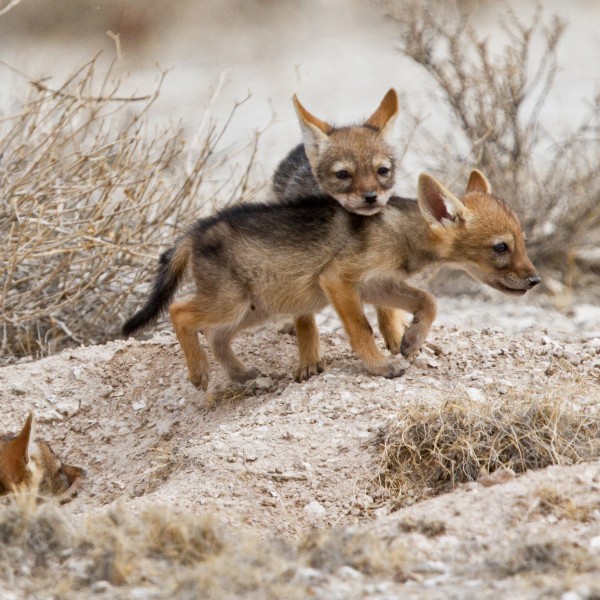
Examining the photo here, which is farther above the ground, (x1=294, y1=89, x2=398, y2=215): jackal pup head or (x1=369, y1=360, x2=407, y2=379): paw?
(x1=294, y1=89, x2=398, y2=215): jackal pup head

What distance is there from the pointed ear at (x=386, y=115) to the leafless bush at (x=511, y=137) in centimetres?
Answer: 174

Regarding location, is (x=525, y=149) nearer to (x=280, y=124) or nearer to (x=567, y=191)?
(x=567, y=191)

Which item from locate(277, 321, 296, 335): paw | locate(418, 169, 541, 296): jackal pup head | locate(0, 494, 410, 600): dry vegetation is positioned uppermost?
locate(418, 169, 541, 296): jackal pup head

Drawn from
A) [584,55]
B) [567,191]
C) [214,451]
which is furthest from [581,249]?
[584,55]

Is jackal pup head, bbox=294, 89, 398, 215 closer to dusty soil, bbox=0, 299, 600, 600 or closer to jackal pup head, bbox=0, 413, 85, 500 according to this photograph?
dusty soil, bbox=0, 299, 600, 600

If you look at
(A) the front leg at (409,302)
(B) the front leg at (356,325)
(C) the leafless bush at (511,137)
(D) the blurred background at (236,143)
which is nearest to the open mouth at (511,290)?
(A) the front leg at (409,302)

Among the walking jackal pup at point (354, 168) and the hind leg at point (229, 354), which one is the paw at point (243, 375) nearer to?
the hind leg at point (229, 354)

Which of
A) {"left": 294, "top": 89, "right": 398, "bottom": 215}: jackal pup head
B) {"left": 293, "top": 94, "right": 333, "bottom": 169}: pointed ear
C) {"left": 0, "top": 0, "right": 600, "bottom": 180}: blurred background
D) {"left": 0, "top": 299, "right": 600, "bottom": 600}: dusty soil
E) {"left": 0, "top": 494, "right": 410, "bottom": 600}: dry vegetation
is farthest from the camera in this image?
{"left": 0, "top": 0, "right": 600, "bottom": 180}: blurred background

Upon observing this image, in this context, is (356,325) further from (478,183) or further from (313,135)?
(313,135)

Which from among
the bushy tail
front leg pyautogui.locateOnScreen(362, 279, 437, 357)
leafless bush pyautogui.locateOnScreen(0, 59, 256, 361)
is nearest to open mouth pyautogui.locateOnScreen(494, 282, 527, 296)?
front leg pyautogui.locateOnScreen(362, 279, 437, 357)

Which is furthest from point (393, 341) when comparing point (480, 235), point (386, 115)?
point (386, 115)

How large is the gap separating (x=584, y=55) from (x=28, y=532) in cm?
1363

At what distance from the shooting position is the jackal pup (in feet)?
20.8

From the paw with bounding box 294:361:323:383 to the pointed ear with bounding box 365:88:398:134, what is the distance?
5.32 feet
